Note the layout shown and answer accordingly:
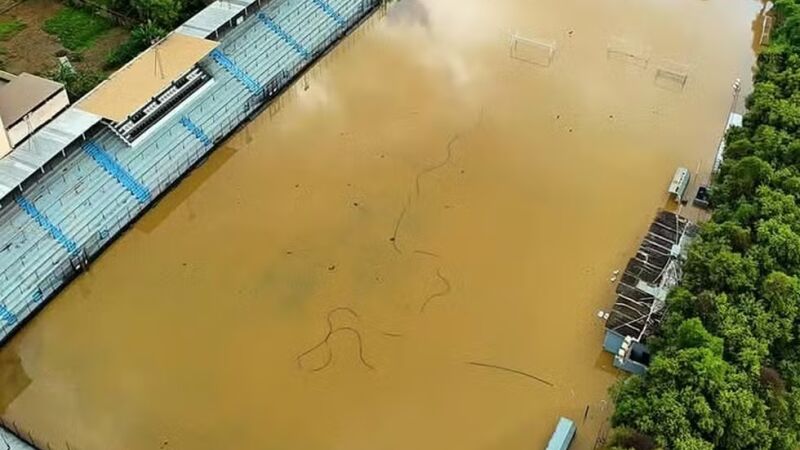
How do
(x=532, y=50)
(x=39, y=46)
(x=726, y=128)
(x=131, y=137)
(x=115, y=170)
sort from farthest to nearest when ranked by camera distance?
(x=532, y=50) < (x=39, y=46) < (x=726, y=128) < (x=131, y=137) < (x=115, y=170)

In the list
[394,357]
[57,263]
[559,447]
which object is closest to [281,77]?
[57,263]

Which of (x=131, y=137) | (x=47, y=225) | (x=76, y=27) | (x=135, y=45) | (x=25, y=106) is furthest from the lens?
(x=76, y=27)

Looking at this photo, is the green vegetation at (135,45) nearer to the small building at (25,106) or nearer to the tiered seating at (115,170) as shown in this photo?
the small building at (25,106)

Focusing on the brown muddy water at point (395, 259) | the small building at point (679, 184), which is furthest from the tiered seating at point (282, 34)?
the small building at point (679, 184)

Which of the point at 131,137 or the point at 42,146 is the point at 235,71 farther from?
the point at 42,146

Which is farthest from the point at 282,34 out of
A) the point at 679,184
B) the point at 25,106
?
the point at 679,184

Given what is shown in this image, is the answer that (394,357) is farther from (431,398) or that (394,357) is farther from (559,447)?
(559,447)
